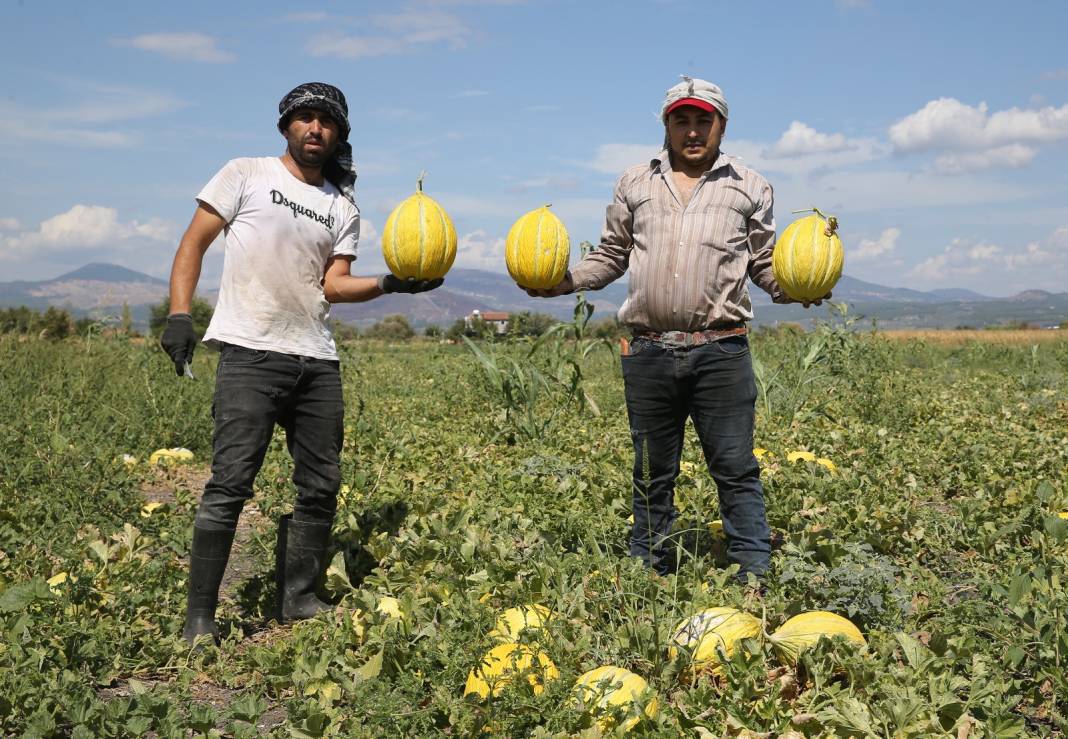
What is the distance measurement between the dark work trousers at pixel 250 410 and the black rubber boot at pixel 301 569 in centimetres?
35

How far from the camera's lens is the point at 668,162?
3688 mm

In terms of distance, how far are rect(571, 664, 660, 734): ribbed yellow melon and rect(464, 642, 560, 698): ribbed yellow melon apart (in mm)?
114

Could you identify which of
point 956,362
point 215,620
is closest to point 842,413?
point 215,620

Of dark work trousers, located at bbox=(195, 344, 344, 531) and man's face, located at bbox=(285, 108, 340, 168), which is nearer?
dark work trousers, located at bbox=(195, 344, 344, 531)

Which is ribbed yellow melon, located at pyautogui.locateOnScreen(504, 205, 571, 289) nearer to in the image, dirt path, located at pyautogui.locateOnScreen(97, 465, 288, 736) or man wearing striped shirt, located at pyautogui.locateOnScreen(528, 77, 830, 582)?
man wearing striped shirt, located at pyautogui.locateOnScreen(528, 77, 830, 582)

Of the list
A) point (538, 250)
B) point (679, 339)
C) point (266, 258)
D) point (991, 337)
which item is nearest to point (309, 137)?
point (266, 258)

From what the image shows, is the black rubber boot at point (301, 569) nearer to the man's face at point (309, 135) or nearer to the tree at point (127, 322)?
the man's face at point (309, 135)

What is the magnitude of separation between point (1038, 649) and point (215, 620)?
313cm

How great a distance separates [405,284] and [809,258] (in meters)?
1.65

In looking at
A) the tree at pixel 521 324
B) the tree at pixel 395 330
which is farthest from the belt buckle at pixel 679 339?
the tree at pixel 395 330

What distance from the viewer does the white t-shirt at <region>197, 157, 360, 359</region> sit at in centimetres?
356

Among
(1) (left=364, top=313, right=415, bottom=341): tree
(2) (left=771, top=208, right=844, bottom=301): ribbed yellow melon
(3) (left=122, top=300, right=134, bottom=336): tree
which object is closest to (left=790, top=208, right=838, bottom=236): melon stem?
(2) (left=771, top=208, right=844, bottom=301): ribbed yellow melon

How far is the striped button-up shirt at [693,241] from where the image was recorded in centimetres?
352

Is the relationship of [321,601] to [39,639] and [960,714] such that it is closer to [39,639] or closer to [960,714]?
[39,639]
